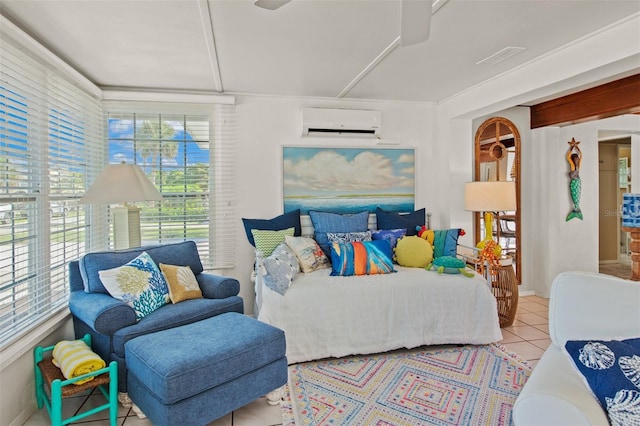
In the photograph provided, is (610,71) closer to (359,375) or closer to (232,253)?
(359,375)

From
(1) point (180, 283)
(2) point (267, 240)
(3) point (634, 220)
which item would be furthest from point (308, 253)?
(3) point (634, 220)

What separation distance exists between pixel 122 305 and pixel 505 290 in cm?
324

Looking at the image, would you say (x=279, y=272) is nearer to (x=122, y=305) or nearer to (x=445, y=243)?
(x=122, y=305)

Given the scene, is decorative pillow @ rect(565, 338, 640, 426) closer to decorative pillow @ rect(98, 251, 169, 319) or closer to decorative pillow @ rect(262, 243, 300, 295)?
decorative pillow @ rect(262, 243, 300, 295)

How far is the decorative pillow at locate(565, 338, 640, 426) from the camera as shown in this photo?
130cm

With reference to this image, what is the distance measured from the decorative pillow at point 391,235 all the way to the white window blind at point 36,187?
8.42 ft

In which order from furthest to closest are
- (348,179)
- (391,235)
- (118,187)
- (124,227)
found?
(348,179) < (391,235) < (124,227) < (118,187)

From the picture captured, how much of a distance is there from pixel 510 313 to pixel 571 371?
2.51 m

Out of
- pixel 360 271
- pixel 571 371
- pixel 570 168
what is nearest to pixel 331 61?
pixel 360 271

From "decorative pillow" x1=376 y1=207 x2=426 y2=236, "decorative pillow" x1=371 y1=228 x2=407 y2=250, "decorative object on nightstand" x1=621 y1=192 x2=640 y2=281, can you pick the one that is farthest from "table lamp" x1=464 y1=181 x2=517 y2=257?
"decorative object on nightstand" x1=621 y1=192 x2=640 y2=281

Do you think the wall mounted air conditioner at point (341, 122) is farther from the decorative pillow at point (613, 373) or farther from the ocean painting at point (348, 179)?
the decorative pillow at point (613, 373)

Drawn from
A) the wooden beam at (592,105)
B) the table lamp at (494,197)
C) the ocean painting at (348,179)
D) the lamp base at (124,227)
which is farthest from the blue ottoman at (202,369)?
the wooden beam at (592,105)

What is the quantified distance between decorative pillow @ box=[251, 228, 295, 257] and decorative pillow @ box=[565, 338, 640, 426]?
2.60 metres

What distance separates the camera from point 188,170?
404 centimetres
